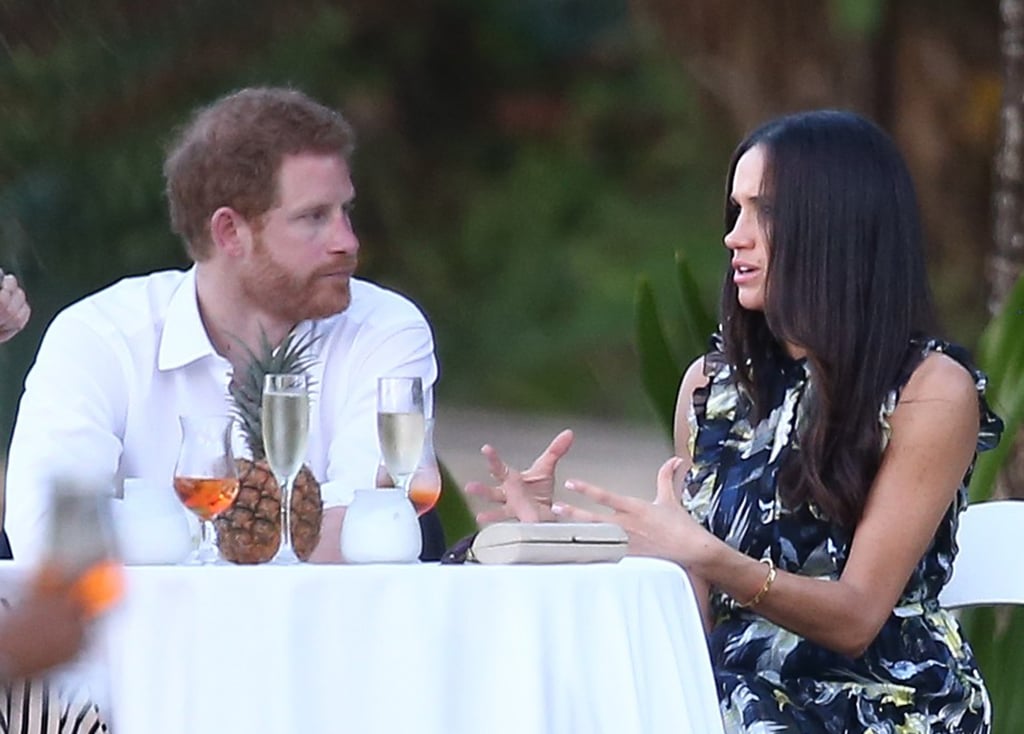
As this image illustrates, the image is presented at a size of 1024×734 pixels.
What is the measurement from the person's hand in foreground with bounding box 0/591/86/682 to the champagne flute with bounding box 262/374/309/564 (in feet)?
4.14

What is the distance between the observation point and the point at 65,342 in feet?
9.44

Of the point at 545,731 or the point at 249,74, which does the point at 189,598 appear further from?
the point at 249,74

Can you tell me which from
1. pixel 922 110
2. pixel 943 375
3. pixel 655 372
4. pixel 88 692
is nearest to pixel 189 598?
pixel 88 692

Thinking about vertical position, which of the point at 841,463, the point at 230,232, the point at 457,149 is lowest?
the point at 457,149

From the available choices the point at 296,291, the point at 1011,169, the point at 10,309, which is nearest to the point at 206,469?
the point at 10,309

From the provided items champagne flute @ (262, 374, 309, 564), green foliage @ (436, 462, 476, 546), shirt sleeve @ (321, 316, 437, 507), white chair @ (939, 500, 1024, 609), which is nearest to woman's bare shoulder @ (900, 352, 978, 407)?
white chair @ (939, 500, 1024, 609)

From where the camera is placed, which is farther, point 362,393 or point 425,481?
point 362,393

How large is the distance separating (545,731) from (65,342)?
1.22 metres

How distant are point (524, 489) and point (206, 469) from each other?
1.37ft

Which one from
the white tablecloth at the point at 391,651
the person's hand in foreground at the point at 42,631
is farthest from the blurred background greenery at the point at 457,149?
the person's hand in foreground at the point at 42,631

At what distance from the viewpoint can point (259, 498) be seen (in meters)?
2.12

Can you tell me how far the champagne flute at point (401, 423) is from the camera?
2.17m

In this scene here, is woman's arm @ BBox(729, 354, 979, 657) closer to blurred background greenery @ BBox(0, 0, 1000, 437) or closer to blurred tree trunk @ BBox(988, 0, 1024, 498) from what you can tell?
blurred tree trunk @ BBox(988, 0, 1024, 498)

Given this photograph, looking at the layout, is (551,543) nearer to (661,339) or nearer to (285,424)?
(285,424)
